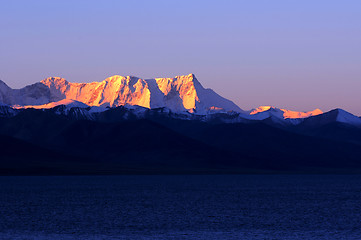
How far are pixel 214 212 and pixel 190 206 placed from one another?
37.5ft

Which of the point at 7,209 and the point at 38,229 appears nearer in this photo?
the point at 38,229

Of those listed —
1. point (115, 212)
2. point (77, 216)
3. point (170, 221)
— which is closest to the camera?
point (170, 221)

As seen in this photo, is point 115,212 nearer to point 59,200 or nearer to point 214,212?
point 214,212

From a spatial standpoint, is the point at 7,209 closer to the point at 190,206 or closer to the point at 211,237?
the point at 190,206

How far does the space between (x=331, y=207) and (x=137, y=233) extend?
41173 mm

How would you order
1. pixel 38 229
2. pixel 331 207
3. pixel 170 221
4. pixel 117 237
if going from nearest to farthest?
pixel 117 237 < pixel 38 229 < pixel 170 221 < pixel 331 207

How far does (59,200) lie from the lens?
12138cm

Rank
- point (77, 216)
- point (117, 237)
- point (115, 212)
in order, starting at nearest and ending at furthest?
point (117, 237), point (77, 216), point (115, 212)

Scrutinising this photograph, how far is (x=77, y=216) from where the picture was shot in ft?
288

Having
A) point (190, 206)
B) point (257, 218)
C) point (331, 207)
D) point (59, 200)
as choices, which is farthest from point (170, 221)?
point (59, 200)

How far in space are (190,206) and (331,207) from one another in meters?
19.1

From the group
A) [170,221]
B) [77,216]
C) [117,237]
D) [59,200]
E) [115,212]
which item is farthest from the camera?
[59,200]

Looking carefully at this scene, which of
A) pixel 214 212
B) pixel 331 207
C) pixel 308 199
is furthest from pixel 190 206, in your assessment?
pixel 308 199

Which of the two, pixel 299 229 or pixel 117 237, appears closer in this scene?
pixel 117 237
